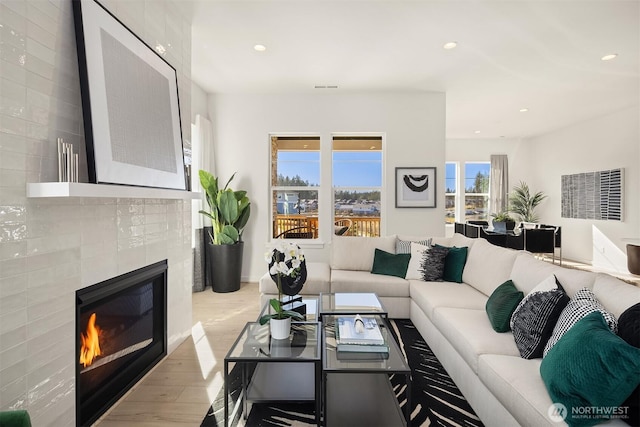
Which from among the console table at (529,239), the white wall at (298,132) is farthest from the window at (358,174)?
the console table at (529,239)

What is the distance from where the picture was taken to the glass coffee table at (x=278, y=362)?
1755 millimetres

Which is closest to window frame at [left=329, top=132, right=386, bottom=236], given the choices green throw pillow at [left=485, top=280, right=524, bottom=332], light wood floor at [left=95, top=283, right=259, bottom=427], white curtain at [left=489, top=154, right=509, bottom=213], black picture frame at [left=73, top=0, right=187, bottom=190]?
light wood floor at [left=95, top=283, right=259, bottom=427]

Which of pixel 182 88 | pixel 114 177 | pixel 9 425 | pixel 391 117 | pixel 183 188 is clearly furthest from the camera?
pixel 391 117

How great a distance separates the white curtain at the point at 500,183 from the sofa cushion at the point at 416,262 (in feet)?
19.8

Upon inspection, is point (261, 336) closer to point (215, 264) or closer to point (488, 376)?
point (488, 376)

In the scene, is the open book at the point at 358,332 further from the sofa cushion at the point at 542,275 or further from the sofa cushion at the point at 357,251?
the sofa cushion at the point at 357,251

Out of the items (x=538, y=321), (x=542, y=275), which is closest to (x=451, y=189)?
(x=542, y=275)

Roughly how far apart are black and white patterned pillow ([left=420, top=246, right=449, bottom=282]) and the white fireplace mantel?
2.60 meters

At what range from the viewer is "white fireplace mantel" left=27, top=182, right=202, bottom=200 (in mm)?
1467

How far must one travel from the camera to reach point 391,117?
16.7ft

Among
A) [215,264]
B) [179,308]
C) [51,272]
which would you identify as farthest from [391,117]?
[51,272]

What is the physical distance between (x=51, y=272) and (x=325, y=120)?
4191 mm

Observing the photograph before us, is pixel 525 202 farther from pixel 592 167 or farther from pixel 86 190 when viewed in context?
pixel 86 190

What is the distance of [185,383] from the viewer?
2287mm
